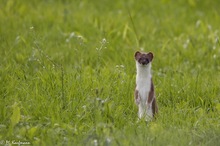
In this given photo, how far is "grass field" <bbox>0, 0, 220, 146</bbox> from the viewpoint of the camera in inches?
216

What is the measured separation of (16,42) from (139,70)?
279cm

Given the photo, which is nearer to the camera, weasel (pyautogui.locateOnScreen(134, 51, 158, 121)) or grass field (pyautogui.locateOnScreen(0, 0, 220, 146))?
grass field (pyautogui.locateOnScreen(0, 0, 220, 146))

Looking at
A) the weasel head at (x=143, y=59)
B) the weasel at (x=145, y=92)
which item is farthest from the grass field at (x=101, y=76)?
the weasel head at (x=143, y=59)

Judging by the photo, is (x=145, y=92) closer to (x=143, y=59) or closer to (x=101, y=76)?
(x=143, y=59)

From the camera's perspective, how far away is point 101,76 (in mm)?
6902

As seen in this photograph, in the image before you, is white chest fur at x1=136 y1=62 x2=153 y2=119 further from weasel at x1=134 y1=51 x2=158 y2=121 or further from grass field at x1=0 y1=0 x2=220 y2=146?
grass field at x1=0 y1=0 x2=220 y2=146

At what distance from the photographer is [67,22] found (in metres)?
9.70

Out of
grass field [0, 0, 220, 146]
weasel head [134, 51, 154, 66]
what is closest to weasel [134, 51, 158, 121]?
weasel head [134, 51, 154, 66]

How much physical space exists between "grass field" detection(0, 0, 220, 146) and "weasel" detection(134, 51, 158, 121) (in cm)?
14

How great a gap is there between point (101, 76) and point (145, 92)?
1.14 meters

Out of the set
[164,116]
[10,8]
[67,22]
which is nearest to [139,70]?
[164,116]

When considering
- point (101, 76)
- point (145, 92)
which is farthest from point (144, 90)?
point (101, 76)

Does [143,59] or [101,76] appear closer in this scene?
[143,59]

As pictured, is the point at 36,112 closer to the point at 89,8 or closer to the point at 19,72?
the point at 19,72
